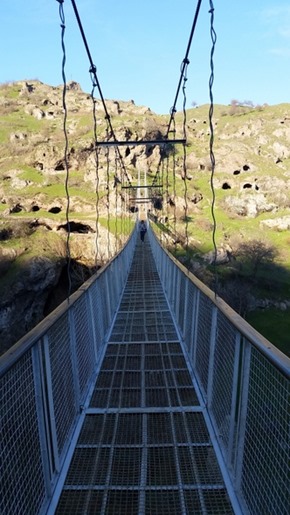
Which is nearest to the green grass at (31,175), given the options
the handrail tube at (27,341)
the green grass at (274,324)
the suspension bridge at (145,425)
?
the green grass at (274,324)

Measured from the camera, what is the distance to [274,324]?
2392cm

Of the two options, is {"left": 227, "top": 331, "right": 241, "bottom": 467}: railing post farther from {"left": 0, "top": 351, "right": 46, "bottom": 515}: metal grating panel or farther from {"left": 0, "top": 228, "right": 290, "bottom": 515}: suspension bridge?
{"left": 0, "top": 351, "right": 46, "bottom": 515}: metal grating panel

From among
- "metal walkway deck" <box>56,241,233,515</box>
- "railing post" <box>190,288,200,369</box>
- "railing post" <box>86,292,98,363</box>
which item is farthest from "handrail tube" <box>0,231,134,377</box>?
"railing post" <box>190,288,200,369</box>

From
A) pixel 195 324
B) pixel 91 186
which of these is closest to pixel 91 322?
pixel 195 324

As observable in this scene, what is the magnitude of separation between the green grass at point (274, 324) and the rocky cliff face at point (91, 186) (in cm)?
637

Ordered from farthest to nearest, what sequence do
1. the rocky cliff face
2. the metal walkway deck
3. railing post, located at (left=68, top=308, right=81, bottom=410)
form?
the rocky cliff face → railing post, located at (left=68, top=308, right=81, bottom=410) → the metal walkway deck

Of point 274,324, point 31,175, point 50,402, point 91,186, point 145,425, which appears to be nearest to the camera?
point 50,402

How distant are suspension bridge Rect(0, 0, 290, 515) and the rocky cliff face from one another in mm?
11992

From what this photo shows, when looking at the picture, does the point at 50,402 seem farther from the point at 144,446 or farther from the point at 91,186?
the point at 91,186

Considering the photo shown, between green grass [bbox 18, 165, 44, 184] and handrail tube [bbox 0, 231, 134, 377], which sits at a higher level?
green grass [bbox 18, 165, 44, 184]

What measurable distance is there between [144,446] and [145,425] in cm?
26

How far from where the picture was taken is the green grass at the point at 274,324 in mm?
21453

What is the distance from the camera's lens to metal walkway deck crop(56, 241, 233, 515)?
6.85ft

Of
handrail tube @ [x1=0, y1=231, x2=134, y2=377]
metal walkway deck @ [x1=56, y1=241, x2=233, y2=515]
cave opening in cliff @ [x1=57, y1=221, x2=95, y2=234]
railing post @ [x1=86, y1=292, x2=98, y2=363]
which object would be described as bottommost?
cave opening in cliff @ [x1=57, y1=221, x2=95, y2=234]
